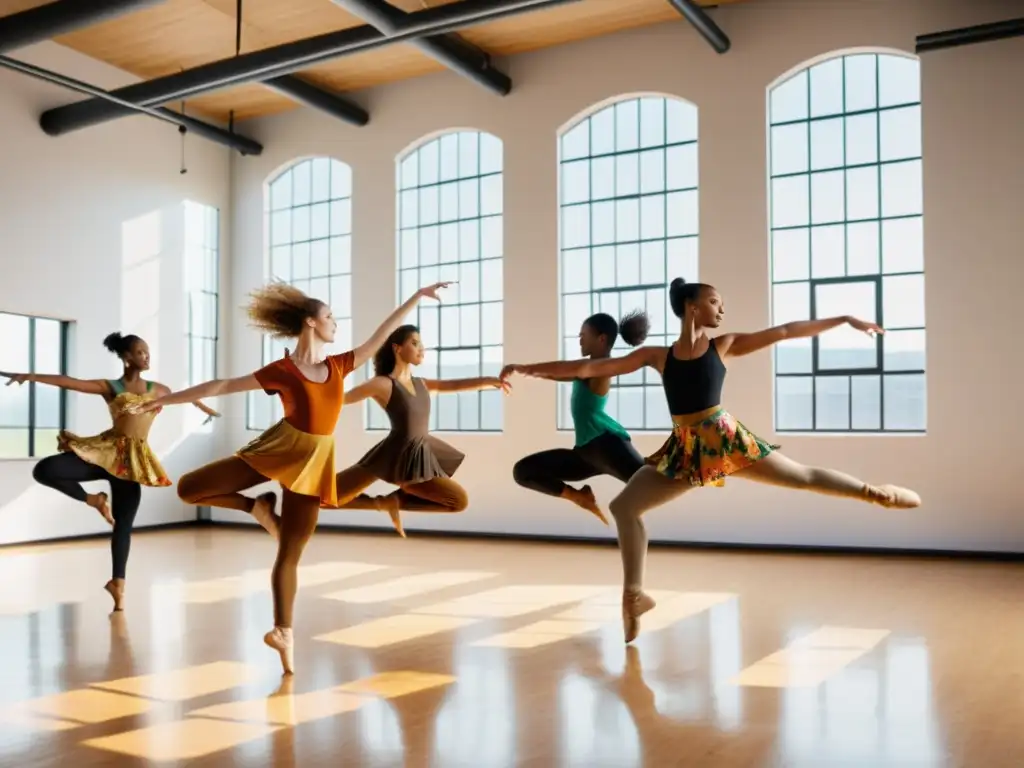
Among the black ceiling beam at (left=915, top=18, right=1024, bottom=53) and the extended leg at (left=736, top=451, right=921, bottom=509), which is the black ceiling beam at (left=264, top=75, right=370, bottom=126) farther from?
the extended leg at (left=736, top=451, right=921, bottom=509)

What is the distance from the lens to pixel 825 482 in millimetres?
4121

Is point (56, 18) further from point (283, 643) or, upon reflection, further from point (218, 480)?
point (283, 643)

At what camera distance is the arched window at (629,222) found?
8.94 meters

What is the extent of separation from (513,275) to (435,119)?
1993 millimetres

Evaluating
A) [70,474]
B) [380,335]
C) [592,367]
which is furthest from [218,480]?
[70,474]

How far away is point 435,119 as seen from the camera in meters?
10.2

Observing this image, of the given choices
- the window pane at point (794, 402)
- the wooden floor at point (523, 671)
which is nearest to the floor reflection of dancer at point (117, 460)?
the wooden floor at point (523, 671)

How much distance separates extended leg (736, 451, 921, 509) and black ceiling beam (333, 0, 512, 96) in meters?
4.68

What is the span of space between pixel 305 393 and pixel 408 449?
104 centimetres

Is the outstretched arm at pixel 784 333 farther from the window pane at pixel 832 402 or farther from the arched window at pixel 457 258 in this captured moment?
the arched window at pixel 457 258

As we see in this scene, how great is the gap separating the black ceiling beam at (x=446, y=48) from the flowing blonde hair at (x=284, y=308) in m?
3.57

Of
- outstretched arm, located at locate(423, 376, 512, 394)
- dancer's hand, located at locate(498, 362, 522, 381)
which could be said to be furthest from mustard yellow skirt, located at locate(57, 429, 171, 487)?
dancer's hand, located at locate(498, 362, 522, 381)

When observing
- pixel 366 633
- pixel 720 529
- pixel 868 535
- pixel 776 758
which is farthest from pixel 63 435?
pixel 868 535

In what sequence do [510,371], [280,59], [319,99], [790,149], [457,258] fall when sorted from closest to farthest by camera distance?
[510,371] < [280,59] < [790,149] < [319,99] < [457,258]
